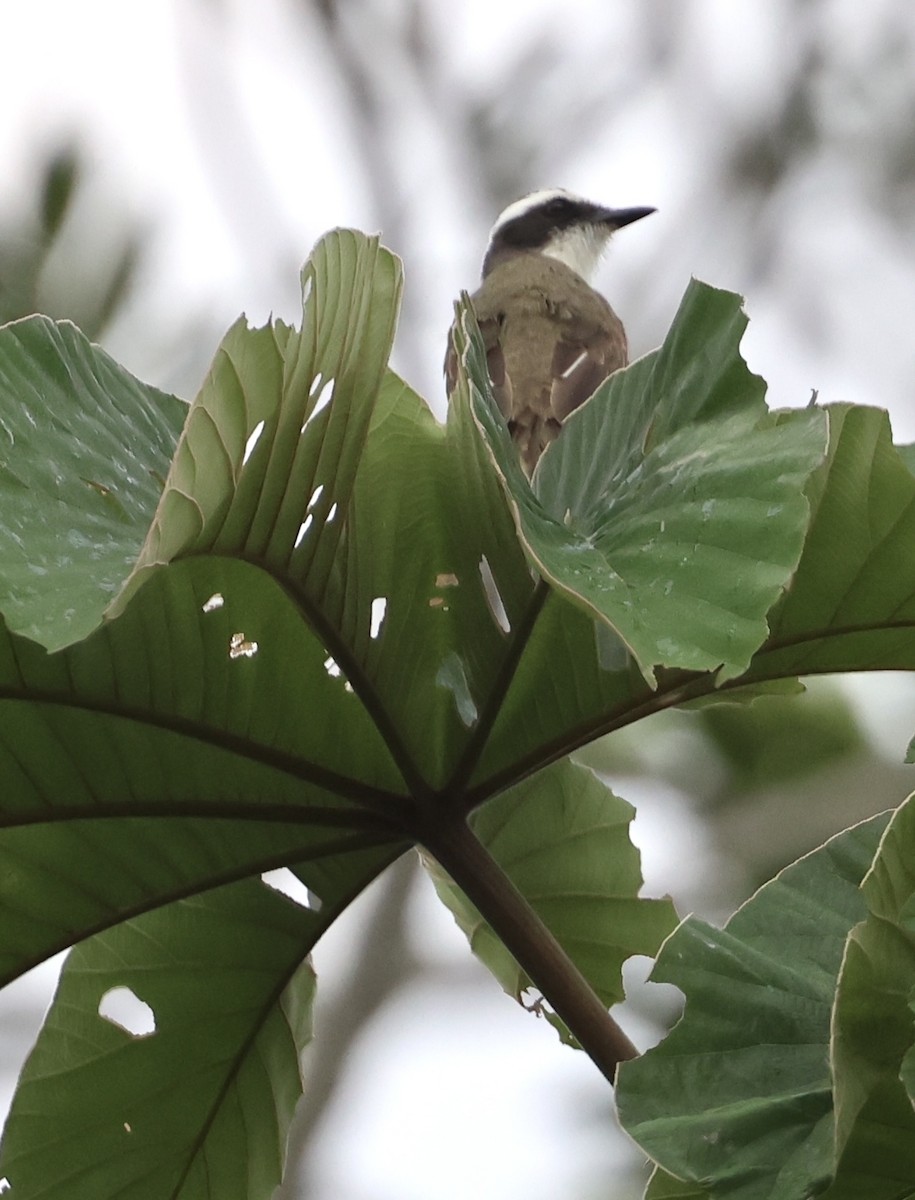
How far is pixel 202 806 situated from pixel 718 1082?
0.37 metres

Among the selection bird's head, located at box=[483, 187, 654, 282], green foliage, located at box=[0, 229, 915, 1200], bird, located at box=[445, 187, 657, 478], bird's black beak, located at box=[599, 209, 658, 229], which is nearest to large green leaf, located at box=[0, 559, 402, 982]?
green foliage, located at box=[0, 229, 915, 1200]

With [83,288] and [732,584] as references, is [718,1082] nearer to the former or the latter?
[732,584]

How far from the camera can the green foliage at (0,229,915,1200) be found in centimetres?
82

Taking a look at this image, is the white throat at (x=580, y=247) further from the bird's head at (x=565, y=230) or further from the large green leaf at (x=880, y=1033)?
the large green leaf at (x=880, y=1033)

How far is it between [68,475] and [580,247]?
12.0 ft

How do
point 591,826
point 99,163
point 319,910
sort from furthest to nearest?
point 99,163
point 591,826
point 319,910

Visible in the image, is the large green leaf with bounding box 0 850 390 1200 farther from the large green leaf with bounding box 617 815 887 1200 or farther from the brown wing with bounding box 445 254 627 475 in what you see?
the brown wing with bounding box 445 254 627 475

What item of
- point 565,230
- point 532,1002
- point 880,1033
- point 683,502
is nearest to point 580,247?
point 565,230

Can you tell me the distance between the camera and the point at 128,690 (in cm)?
100

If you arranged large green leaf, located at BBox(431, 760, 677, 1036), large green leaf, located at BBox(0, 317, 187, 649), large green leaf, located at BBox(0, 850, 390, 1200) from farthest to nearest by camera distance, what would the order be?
1. large green leaf, located at BBox(431, 760, 677, 1036)
2. large green leaf, located at BBox(0, 850, 390, 1200)
3. large green leaf, located at BBox(0, 317, 187, 649)

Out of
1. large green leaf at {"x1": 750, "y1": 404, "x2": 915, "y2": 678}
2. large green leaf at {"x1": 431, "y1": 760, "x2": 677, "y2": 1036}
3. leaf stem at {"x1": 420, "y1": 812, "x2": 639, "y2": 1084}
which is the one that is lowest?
leaf stem at {"x1": 420, "y1": 812, "x2": 639, "y2": 1084}

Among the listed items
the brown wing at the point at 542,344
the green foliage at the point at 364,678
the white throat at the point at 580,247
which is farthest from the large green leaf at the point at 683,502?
the white throat at the point at 580,247

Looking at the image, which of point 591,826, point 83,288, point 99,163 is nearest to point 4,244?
point 83,288

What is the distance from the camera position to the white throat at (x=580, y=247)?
4.38 m
